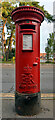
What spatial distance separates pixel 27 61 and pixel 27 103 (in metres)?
0.98

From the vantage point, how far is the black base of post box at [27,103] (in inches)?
93.4

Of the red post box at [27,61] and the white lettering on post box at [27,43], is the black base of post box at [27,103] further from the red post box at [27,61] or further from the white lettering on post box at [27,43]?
the white lettering on post box at [27,43]

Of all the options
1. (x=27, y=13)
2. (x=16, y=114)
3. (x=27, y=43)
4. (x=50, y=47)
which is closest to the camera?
(x=27, y=13)

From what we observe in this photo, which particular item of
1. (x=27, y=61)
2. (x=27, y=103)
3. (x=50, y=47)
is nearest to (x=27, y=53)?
(x=27, y=61)

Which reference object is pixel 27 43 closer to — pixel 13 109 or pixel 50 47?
pixel 13 109

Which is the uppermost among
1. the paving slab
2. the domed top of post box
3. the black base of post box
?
the domed top of post box

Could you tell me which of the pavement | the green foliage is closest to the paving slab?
the pavement

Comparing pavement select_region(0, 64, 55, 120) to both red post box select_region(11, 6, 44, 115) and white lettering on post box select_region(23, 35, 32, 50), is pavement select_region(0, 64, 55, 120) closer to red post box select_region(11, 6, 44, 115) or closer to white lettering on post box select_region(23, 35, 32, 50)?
red post box select_region(11, 6, 44, 115)

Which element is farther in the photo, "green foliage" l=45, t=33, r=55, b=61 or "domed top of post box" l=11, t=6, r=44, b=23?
"green foliage" l=45, t=33, r=55, b=61

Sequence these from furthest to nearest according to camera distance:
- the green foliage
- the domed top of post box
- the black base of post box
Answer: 1. the green foliage
2. the black base of post box
3. the domed top of post box

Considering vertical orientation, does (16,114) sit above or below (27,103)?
below

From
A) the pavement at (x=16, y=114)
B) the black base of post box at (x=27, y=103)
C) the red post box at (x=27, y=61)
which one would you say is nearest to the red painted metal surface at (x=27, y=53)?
the red post box at (x=27, y=61)

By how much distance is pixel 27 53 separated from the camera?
7.82 feet

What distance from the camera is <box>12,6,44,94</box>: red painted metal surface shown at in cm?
231
